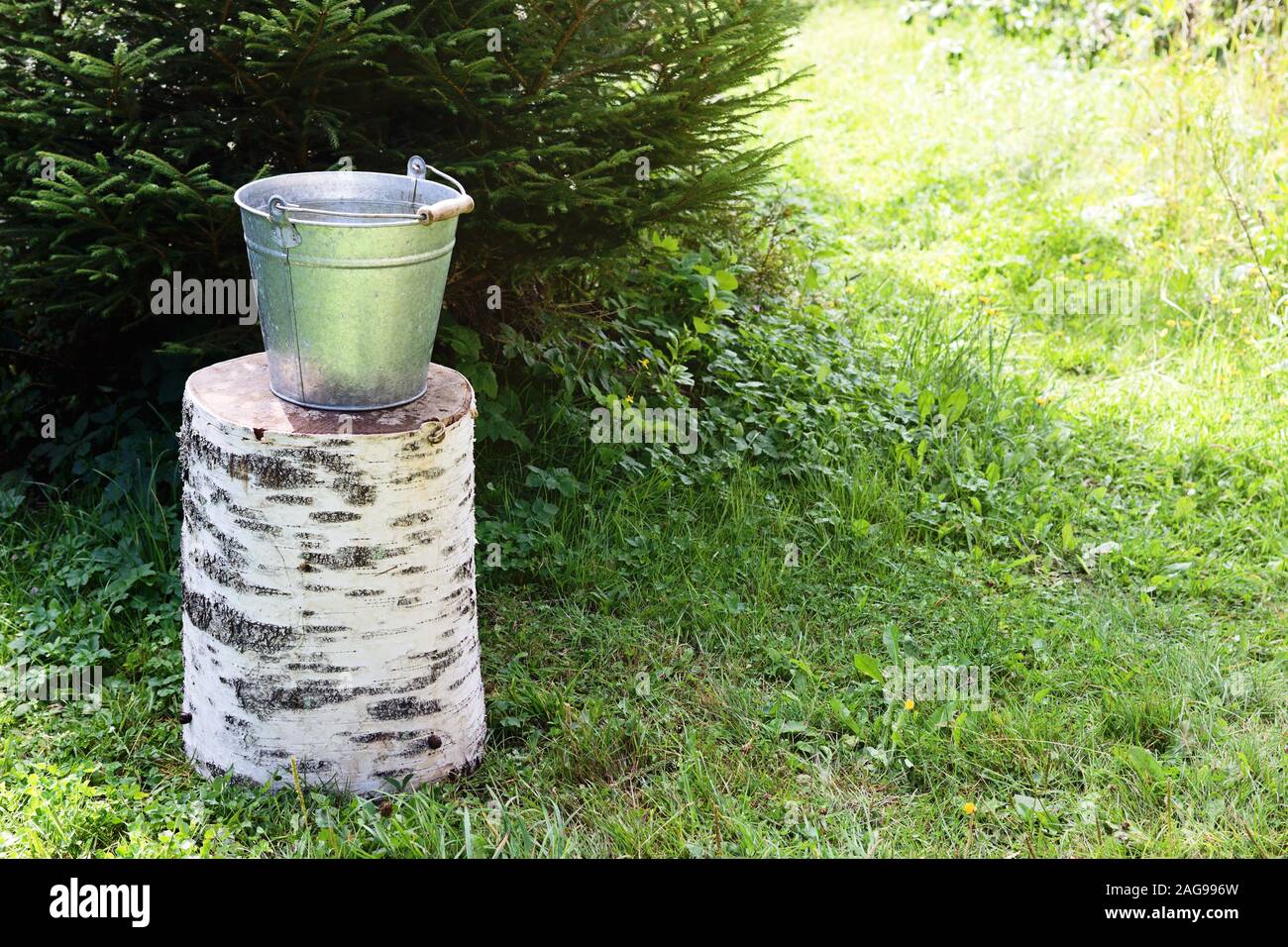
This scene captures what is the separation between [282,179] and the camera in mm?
2805

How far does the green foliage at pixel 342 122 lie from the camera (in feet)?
10.3

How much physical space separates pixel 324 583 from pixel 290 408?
41 cm

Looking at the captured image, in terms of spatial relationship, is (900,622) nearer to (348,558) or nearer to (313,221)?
(348,558)

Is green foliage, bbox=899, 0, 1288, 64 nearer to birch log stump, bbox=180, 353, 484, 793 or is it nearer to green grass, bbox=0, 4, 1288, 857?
green grass, bbox=0, 4, 1288, 857

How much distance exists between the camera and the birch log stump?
2643mm

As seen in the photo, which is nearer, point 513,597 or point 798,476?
point 513,597

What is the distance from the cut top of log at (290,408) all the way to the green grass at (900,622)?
2.79 ft

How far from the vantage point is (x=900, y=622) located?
366 centimetres

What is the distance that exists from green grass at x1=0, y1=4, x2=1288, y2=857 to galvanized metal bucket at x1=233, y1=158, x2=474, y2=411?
958 millimetres

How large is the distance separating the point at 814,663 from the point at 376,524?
1410mm

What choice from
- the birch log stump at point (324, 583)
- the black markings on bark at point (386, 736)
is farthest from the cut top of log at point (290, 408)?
the black markings on bark at point (386, 736)

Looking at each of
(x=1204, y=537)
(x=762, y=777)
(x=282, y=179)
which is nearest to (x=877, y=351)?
(x=1204, y=537)

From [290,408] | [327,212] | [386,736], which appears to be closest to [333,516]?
[290,408]
